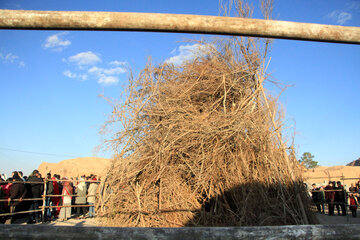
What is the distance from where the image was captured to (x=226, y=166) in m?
6.42

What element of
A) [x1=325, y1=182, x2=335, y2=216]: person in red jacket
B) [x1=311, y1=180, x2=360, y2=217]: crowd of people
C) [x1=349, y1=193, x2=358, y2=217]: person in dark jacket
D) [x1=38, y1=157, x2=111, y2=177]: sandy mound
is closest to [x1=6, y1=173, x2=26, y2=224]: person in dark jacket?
[x1=311, y1=180, x2=360, y2=217]: crowd of people

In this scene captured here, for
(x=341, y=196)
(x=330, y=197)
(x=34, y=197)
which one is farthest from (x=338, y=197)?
(x=34, y=197)

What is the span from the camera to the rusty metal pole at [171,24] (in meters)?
1.46

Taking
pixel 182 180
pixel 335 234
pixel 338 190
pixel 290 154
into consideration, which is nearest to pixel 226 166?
pixel 182 180

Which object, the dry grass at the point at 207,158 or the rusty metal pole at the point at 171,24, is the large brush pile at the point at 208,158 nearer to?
the dry grass at the point at 207,158

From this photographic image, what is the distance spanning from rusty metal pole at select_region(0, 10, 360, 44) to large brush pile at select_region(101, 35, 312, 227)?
4.75 m

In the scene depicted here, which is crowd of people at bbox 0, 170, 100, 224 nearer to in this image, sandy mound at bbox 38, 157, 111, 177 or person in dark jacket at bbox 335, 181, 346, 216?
person in dark jacket at bbox 335, 181, 346, 216

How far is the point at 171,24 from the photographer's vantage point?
153 cm

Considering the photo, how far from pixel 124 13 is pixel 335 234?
1684 mm

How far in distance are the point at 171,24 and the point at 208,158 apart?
17.1 ft

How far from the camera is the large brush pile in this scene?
6.01 m

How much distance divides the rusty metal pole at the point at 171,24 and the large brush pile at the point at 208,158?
15.6ft

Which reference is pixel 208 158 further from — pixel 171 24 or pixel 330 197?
pixel 330 197

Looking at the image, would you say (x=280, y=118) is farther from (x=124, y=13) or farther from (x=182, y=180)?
(x=124, y=13)
